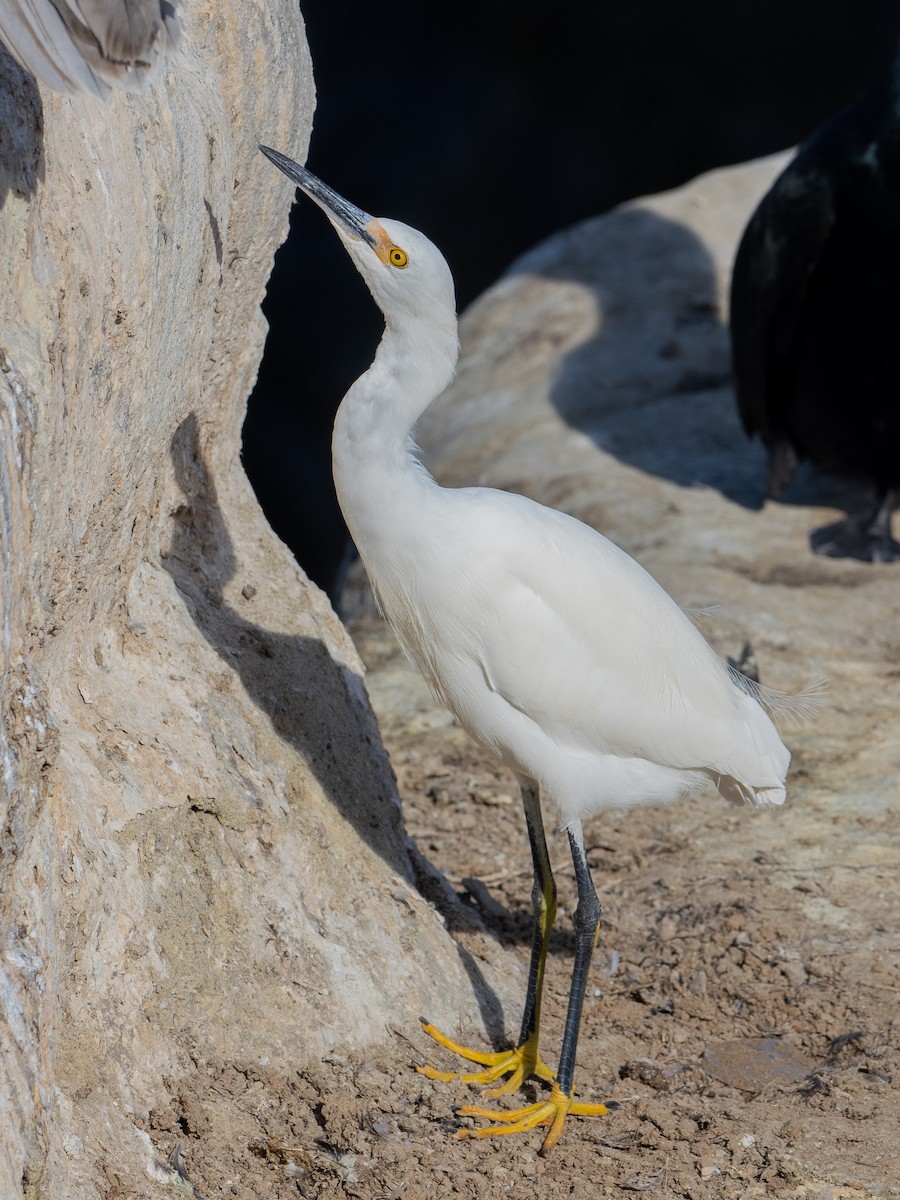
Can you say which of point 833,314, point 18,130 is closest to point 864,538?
point 833,314

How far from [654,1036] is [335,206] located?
209cm

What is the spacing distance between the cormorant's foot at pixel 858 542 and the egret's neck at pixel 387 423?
13.7 ft

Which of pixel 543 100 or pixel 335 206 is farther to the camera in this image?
pixel 543 100

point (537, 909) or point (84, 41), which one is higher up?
point (84, 41)

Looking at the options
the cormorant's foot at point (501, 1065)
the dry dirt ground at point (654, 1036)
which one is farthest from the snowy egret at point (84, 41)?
the cormorant's foot at point (501, 1065)

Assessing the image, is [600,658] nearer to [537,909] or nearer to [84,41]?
[537,909]

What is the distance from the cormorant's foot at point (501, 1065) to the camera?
3064mm

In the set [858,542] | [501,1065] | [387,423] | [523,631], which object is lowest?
[858,542]

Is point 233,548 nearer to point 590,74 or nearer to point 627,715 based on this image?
point 627,715

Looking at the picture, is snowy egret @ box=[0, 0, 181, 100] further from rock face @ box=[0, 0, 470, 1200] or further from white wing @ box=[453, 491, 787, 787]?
white wing @ box=[453, 491, 787, 787]

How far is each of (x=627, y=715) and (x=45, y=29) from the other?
6.08 ft

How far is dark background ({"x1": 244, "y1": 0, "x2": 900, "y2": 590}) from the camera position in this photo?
16.5m

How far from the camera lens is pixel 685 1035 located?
11.3ft

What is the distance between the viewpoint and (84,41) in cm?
221
